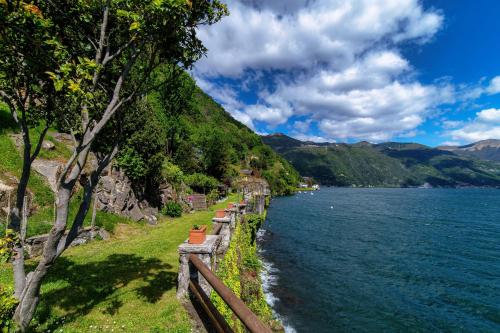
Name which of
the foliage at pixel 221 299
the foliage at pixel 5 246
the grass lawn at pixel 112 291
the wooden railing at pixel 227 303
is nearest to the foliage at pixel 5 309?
the foliage at pixel 5 246

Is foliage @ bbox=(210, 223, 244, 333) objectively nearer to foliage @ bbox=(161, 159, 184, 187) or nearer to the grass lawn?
the grass lawn

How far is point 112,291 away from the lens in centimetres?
966

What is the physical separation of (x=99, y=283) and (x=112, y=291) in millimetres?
1017

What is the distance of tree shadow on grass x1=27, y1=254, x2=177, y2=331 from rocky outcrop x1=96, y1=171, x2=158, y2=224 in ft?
25.4

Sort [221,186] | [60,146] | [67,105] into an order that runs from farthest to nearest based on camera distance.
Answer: [221,186] < [60,146] < [67,105]

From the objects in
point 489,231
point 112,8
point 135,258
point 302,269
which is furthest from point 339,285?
point 489,231

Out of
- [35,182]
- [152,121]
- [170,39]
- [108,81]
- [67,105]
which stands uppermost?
[152,121]

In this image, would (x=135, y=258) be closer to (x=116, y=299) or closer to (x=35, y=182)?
(x=116, y=299)

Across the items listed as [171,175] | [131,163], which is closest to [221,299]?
[131,163]

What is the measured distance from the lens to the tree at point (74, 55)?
5.35 metres

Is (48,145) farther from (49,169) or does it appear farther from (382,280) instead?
(382,280)

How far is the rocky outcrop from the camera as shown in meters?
20.3

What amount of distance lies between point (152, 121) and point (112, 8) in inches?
868

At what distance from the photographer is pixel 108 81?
8.21m
